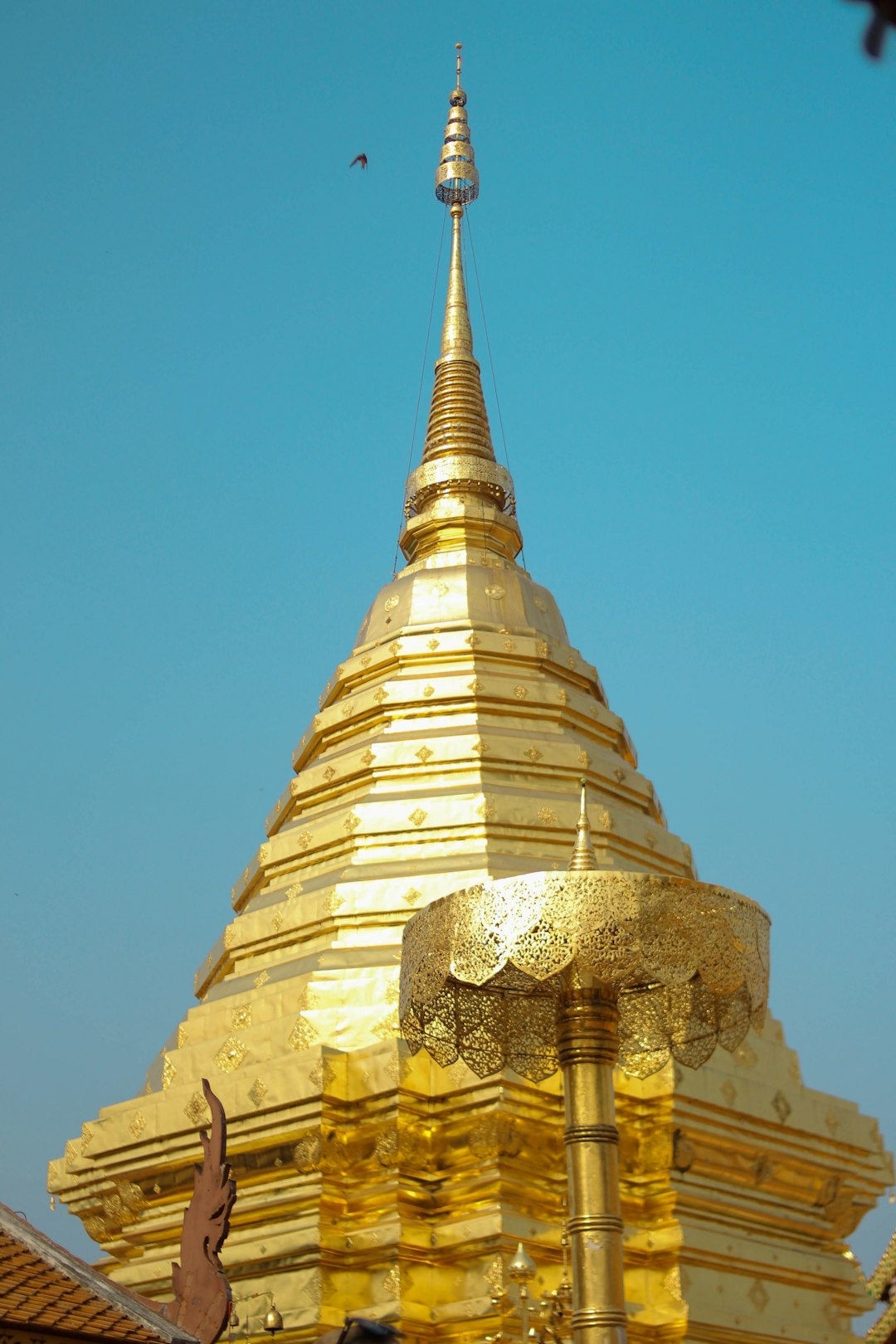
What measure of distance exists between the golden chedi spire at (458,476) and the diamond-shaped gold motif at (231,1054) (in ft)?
21.5

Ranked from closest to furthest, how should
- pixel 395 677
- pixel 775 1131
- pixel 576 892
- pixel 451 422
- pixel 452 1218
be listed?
pixel 576 892, pixel 452 1218, pixel 775 1131, pixel 395 677, pixel 451 422

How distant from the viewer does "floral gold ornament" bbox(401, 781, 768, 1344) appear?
24.2ft

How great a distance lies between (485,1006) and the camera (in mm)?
9102

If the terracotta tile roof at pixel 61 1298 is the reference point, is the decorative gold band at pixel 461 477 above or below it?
above

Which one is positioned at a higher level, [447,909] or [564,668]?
[564,668]

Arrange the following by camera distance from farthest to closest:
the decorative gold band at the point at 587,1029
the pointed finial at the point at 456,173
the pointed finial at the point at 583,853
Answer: the pointed finial at the point at 456,173 → the pointed finial at the point at 583,853 → the decorative gold band at the point at 587,1029

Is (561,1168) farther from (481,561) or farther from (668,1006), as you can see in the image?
(481,561)

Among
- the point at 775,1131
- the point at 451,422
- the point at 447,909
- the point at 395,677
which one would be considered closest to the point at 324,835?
the point at 395,677

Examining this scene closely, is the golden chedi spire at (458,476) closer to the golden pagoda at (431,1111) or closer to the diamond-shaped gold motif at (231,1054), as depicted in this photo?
the golden pagoda at (431,1111)

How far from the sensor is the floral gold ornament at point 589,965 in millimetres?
7375

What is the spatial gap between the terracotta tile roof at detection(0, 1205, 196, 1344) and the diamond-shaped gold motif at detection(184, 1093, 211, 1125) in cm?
501

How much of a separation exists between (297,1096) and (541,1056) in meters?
3.79

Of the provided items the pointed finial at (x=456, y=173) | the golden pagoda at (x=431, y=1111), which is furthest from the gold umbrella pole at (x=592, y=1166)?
the pointed finial at (x=456, y=173)

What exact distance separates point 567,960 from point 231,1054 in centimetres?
653
